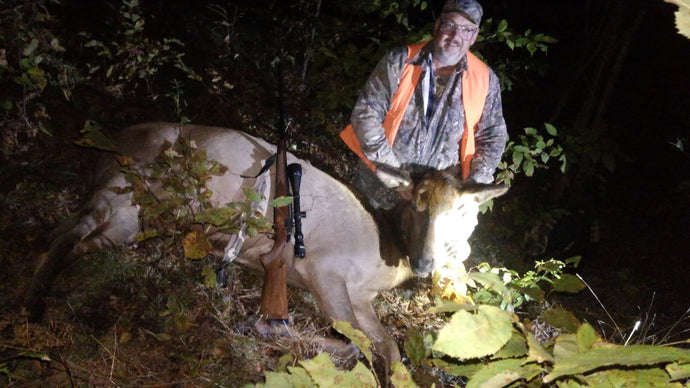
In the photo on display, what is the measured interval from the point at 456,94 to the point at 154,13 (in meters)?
6.07

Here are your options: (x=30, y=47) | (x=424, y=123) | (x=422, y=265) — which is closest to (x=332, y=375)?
(x=422, y=265)

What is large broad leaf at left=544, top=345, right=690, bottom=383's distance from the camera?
1298 millimetres

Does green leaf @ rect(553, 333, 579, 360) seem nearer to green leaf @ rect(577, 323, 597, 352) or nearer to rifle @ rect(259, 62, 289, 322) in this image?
green leaf @ rect(577, 323, 597, 352)

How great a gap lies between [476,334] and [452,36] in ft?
10.0

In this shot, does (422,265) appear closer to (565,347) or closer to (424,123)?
(424,123)

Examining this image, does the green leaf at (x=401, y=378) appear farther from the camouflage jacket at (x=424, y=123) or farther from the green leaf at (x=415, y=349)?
the camouflage jacket at (x=424, y=123)

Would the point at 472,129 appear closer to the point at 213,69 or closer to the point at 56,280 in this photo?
the point at 56,280

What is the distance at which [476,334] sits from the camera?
159cm

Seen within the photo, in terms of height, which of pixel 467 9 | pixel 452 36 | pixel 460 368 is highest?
pixel 467 9

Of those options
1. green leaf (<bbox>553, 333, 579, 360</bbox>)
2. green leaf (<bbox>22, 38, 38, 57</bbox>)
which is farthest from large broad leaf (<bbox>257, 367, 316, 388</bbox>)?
green leaf (<bbox>22, 38, 38, 57</bbox>)

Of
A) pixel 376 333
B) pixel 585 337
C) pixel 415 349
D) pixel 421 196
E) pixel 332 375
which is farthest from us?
pixel 376 333

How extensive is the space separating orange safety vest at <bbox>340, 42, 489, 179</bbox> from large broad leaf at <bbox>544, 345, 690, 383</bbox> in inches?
110

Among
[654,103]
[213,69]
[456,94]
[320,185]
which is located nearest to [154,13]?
[213,69]

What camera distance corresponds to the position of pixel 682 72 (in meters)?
11.0
